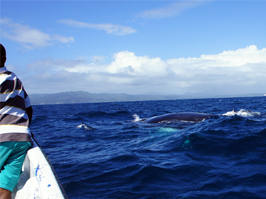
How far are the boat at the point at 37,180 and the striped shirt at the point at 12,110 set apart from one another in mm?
342

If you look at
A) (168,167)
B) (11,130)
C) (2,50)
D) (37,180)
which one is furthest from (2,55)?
(168,167)

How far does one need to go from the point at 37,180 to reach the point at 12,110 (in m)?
0.90

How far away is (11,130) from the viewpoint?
8.63 feet

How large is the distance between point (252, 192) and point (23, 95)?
14.7 feet

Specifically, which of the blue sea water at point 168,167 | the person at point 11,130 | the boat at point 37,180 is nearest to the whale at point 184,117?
the blue sea water at point 168,167

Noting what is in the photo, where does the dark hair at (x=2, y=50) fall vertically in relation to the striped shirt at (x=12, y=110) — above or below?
above

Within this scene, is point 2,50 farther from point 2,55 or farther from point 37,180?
point 37,180

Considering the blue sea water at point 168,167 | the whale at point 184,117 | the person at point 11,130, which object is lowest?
the blue sea water at point 168,167

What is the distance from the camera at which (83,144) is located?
10188 mm

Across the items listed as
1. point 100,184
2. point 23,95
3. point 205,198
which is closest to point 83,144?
point 100,184

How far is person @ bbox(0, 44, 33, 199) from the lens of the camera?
2.59 m

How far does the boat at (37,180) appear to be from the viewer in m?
2.41

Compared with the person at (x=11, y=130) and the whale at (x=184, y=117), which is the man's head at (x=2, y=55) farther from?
the whale at (x=184, y=117)

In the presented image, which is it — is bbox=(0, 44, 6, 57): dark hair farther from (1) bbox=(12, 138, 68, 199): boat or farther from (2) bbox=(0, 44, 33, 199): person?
(1) bbox=(12, 138, 68, 199): boat
